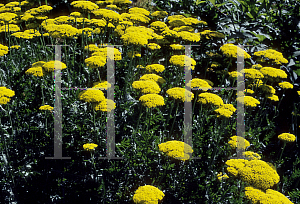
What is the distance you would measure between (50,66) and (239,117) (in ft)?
10.8

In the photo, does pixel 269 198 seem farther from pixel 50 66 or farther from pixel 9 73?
pixel 9 73

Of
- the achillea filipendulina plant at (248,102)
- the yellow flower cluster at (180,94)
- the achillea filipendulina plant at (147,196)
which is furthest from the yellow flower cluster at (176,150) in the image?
the achillea filipendulina plant at (248,102)

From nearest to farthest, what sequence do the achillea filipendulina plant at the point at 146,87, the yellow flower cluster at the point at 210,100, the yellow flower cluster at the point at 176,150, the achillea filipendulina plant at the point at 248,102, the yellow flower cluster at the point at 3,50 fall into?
1. the yellow flower cluster at the point at 176,150
2. the achillea filipendulina plant at the point at 146,87
3. the yellow flower cluster at the point at 210,100
4. the achillea filipendulina plant at the point at 248,102
5. the yellow flower cluster at the point at 3,50

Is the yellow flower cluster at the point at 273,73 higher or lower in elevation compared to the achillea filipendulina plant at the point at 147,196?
higher

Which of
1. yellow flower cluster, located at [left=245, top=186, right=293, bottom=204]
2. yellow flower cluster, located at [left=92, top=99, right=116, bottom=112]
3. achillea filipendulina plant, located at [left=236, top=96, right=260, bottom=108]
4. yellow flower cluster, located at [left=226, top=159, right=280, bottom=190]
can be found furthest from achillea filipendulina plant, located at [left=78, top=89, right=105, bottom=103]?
achillea filipendulina plant, located at [left=236, top=96, right=260, bottom=108]

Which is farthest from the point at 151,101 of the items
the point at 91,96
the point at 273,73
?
the point at 273,73

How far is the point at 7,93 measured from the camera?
330 centimetres

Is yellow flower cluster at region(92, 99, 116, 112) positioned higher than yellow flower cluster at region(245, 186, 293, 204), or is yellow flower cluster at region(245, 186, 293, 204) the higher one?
yellow flower cluster at region(92, 99, 116, 112)

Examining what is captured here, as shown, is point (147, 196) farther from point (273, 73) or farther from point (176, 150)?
point (273, 73)

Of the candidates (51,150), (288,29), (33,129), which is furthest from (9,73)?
(288,29)

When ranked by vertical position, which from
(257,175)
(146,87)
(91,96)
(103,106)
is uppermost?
(146,87)

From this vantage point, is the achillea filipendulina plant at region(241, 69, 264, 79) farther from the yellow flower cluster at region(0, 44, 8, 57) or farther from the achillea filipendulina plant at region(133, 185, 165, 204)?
the yellow flower cluster at region(0, 44, 8, 57)

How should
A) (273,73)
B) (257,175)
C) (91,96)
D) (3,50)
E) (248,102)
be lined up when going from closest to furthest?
(257,175) < (91,96) < (248,102) < (3,50) < (273,73)

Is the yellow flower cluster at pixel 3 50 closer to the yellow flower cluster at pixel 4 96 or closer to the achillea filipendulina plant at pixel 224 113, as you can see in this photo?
the yellow flower cluster at pixel 4 96
